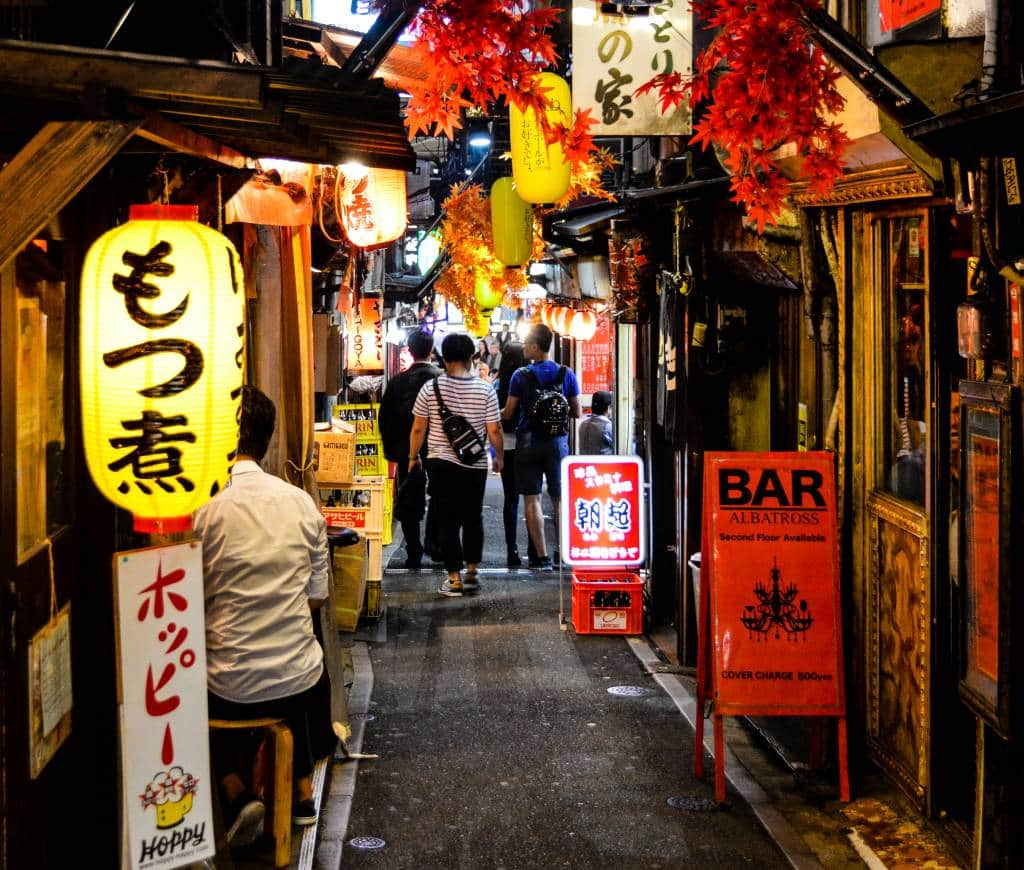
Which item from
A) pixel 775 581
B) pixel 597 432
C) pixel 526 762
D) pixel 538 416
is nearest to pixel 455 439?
pixel 538 416

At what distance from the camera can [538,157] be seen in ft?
33.7

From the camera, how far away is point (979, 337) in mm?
5977

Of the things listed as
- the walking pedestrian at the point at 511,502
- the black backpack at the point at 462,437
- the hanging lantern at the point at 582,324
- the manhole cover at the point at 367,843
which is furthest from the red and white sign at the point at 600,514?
the hanging lantern at the point at 582,324

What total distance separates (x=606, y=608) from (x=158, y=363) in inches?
340

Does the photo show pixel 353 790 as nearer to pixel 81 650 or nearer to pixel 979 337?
pixel 81 650

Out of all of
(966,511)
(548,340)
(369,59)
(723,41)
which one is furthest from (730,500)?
(548,340)

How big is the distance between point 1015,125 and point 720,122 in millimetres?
2472

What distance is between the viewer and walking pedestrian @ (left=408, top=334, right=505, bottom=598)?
1461cm

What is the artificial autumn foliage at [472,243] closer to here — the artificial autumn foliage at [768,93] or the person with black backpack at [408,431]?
the person with black backpack at [408,431]

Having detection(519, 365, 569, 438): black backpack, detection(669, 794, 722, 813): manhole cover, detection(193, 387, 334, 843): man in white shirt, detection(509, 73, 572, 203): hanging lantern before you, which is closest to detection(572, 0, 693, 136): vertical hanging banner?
detection(509, 73, 572, 203): hanging lantern

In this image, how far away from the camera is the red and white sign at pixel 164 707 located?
5.19 meters

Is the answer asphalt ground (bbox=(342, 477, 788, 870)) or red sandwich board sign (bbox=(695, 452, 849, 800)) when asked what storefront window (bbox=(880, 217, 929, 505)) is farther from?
asphalt ground (bbox=(342, 477, 788, 870))

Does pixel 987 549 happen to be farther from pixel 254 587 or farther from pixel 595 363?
pixel 595 363

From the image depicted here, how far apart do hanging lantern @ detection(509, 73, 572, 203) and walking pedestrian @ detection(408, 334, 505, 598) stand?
4313 mm
